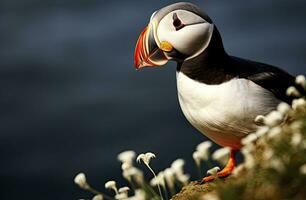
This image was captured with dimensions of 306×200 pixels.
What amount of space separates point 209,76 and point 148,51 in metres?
0.74

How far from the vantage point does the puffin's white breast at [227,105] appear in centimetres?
563

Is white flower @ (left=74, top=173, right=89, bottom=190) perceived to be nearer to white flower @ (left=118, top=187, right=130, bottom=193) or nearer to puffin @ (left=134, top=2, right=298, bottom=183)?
white flower @ (left=118, top=187, right=130, bottom=193)

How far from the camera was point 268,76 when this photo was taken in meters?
5.96

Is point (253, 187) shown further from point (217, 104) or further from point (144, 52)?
point (144, 52)

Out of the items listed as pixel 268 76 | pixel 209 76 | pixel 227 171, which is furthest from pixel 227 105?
pixel 227 171

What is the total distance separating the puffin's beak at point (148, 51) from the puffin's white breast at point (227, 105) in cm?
36

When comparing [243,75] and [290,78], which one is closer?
[243,75]

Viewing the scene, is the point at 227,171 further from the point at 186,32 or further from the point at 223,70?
the point at 186,32

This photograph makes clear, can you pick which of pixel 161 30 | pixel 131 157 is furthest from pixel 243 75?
pixel 131 157

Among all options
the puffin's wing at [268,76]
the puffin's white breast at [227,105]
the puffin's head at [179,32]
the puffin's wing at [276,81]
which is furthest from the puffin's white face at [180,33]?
the puffin's wing at [276,81]

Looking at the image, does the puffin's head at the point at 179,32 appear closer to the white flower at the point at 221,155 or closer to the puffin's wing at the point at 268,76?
the puffin's wing at the point at 268,76

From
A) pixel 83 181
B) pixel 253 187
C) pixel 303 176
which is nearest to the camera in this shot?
pixel 303 176

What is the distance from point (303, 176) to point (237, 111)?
2.54 meters

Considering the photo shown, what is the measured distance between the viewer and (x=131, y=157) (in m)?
4.09
